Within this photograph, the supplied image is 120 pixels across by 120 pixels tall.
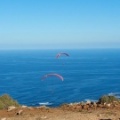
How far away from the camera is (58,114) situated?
2127cm

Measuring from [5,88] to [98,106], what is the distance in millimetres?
113678

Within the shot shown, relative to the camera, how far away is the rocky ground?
66.2 feet

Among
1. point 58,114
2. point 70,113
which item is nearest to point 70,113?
point 70,113

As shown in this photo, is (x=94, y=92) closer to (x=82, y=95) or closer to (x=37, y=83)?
(x=82, y=95)

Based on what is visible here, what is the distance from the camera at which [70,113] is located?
21.3 meters

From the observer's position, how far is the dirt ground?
2008cm

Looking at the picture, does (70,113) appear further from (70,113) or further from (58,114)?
(58,114)

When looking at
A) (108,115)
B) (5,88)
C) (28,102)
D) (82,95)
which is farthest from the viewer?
(5,88)

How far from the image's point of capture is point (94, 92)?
4786 inches

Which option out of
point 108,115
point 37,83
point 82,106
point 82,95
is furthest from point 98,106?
point 37,83

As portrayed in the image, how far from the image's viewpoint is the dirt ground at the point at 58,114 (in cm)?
2008

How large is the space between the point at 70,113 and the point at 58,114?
730 millimetres

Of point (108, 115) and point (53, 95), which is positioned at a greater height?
point (53, 95)

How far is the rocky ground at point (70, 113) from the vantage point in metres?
20.2
